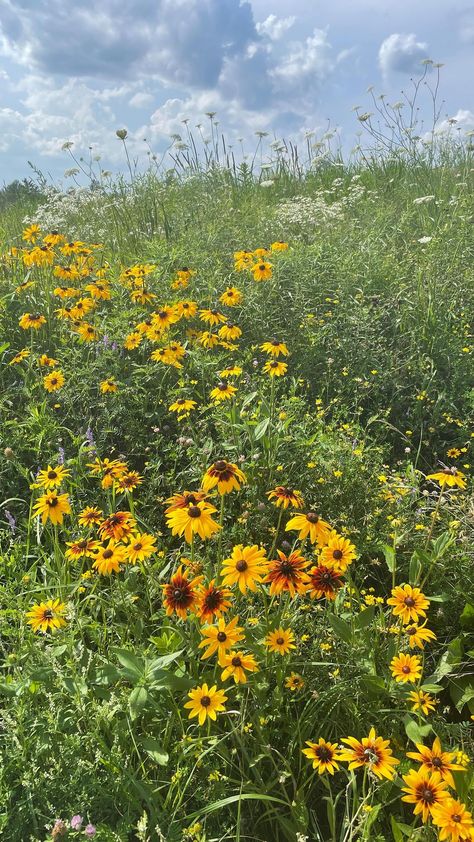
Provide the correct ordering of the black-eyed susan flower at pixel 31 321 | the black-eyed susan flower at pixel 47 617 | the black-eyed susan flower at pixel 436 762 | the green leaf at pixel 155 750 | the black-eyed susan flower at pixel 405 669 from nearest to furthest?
1. the black-eyed susan flower at pixel 436 762
2. the green leaf at pixel 155 750
3. the black-eyed susan flower at pixel 405 669
4. the black-eyed susan flower at pixel 47 617
5. the black-eyed susan flower at pixel 31 321

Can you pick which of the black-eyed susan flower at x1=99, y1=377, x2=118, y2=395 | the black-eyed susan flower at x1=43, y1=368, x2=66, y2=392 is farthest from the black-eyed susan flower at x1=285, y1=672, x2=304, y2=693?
the black-eyed susan flower at x1=43, y1=368, x2=66, y2=392

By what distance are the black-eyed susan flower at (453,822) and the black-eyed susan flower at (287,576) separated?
49 cm

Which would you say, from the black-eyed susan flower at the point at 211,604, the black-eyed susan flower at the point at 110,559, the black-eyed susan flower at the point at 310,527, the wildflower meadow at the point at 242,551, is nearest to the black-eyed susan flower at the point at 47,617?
the wildflower meadow at the point at 242,551

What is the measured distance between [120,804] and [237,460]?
4.06 ft

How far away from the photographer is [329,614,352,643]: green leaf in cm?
156

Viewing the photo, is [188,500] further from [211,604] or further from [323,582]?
[323,582]

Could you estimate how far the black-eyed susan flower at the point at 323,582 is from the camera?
139 centimetres

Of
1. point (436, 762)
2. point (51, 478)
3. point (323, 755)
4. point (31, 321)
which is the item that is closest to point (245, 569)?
point (323, 755)

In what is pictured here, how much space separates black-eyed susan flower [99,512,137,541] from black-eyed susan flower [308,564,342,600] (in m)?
0.51

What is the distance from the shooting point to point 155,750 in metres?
1.34

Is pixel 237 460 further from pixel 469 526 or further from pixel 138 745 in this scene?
pixel 138 745

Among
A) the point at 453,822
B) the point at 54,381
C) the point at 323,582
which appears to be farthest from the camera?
the point at 54,381

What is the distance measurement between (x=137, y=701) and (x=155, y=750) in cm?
14

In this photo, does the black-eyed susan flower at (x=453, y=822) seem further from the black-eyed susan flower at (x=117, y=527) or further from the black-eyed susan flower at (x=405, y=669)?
the black-eyed susan flower at (x=117, y=527)
